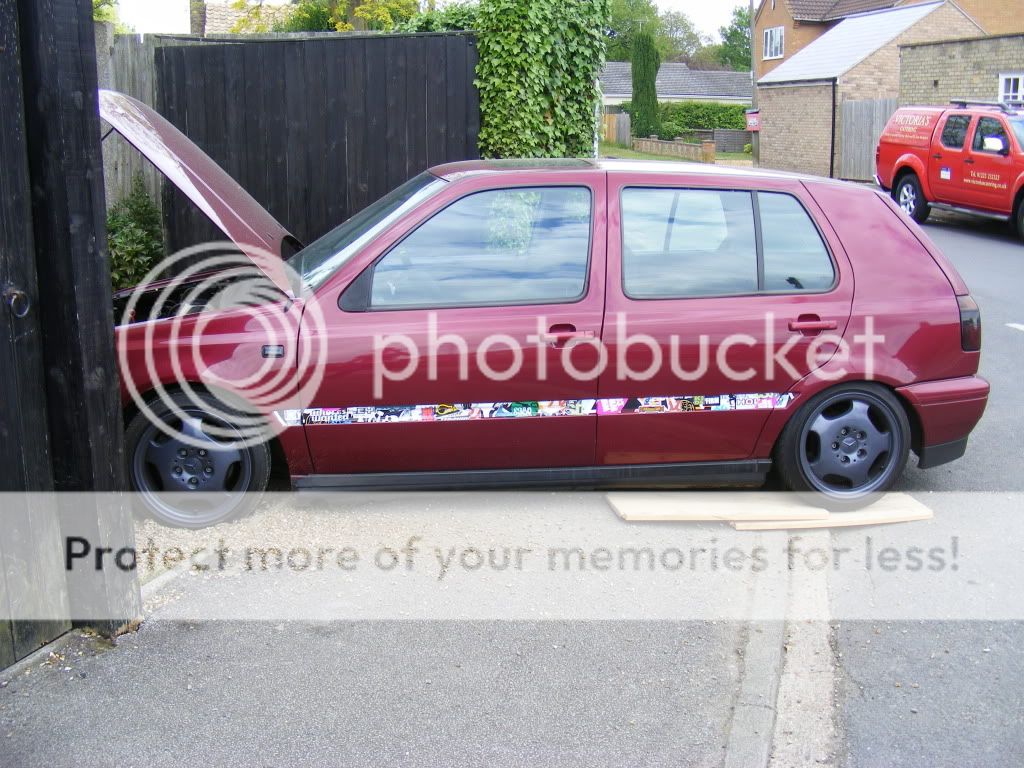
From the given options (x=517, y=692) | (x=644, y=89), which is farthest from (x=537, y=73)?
(x=644, y=89)

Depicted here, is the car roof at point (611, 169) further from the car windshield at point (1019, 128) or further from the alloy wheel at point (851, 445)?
the car windshield at point (1019, 128)

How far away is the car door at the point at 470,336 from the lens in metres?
5.13

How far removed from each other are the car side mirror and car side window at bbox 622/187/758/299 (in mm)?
12892

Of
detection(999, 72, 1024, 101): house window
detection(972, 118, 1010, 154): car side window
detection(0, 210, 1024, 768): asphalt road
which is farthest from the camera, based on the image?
detection(999, 72, 1024, 101): house window

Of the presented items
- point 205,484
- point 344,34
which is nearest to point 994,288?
point 344,34

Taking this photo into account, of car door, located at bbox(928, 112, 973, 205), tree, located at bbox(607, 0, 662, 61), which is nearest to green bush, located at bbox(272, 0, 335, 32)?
car door, located at bbox(928, 112, 973, 205)

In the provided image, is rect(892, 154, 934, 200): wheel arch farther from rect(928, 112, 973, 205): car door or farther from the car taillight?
the car taillight

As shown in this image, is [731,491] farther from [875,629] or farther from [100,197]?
[100,197]

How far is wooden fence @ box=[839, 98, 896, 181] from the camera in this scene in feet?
96.7

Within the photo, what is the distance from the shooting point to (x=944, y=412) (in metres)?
5.55

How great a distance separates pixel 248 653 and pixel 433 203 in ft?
7.42

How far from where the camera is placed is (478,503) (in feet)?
18.6

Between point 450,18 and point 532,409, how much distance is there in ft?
18.1

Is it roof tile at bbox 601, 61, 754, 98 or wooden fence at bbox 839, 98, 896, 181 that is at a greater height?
roof tile at bbox 601, 61, 754, 98
